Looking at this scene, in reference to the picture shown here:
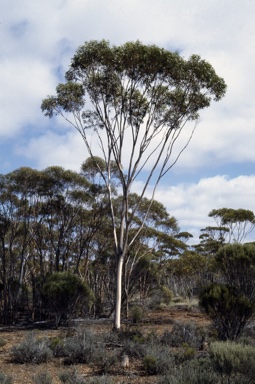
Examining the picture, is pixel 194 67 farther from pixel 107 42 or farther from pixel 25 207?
pixel 25 207

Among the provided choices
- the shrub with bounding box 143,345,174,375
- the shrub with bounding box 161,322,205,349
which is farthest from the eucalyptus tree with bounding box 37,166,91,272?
the shrub with bounding box 143,345,174,375

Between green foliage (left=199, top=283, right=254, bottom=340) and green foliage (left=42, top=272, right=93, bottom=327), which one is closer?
green foliage (left=199, top=283, right=254, bottom=340)

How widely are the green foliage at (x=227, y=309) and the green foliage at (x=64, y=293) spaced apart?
7204 millimetres

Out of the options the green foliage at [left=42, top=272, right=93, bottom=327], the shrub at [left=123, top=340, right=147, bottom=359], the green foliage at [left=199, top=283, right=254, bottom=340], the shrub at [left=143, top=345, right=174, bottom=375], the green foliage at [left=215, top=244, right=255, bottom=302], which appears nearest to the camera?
the shrub at [left=143, top=345, right=174, bottom=375]

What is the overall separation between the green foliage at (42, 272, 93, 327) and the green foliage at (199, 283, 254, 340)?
7204 mm

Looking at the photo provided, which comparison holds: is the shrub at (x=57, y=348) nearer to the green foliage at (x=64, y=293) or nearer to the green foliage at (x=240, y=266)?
the green foliage at (x=240, y=266)

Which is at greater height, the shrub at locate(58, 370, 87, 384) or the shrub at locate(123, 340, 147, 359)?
the shrub at locate(58, 370, 87, 384)

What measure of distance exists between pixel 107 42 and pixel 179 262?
24.2m

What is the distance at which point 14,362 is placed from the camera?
9.45 metres

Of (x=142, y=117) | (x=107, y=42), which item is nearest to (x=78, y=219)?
(x=142, y=117)

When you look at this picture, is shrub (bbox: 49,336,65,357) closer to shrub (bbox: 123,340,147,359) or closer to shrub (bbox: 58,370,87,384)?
shrub (bbox: 123,340,147,359)

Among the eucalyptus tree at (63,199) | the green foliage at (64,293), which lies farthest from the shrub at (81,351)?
the eucalyptus tree at (63,199)

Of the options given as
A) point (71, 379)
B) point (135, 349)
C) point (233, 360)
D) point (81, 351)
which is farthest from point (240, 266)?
point (71, 379)

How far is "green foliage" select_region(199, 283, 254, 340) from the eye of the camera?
1136 centimetres
